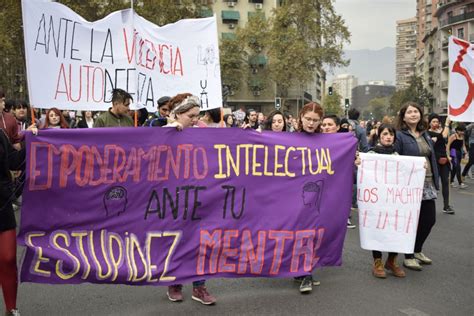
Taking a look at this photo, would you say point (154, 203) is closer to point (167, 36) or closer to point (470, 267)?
point (167, 36)

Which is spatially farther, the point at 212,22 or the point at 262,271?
the point at 212,22

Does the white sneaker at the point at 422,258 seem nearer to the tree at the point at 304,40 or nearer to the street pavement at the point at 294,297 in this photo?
the street pavement at the point at 294,297

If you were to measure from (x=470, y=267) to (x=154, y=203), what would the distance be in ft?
11.3

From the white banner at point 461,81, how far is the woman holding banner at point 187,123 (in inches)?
133

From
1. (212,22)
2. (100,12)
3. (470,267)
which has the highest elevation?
(100,12)

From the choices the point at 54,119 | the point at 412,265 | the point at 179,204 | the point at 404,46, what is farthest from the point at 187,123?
the point at 404,46

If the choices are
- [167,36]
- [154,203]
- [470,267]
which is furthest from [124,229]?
[470,267]

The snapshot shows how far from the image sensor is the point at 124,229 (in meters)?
3.61

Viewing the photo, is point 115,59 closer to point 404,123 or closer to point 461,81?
point 404,123

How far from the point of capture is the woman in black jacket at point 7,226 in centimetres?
330

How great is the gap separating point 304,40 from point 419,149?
39260mm

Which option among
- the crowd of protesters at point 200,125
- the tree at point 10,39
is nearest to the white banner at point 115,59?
the crowd of protesters at point 200,125

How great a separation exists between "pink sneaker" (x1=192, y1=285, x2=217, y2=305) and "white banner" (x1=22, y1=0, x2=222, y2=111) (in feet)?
7.05

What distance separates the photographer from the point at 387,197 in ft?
15.0
